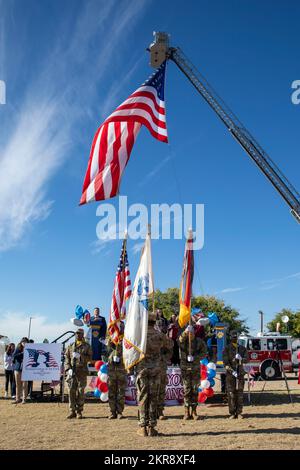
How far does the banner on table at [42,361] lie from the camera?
47.1 ft

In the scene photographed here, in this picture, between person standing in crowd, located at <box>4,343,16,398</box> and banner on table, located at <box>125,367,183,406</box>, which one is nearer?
banner on table, located at <box>125,367,183,406</box>

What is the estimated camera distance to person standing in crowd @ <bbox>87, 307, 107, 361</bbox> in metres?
16.2

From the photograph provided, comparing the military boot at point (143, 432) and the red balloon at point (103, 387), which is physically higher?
the red balloon at point (103, 387)

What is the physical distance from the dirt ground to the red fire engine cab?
389 inches

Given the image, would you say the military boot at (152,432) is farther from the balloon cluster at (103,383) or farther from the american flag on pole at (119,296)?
the balloon cluster at (103,383)

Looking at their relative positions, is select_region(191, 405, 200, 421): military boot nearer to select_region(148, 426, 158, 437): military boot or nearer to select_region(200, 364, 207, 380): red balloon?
select_region(200, 364, 207, 380): red balloon

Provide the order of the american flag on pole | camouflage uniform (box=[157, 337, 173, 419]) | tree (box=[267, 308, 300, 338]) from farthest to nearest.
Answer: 1. tree (box=[267, 308, 300, 338])
2. the american flag on pole
3. camouflage uniform (box=[157, 337, 173, 419])

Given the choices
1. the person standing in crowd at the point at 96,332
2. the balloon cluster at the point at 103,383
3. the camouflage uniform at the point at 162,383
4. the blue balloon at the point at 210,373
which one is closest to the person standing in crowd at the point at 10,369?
the person standing in crowd at the point at 96,332

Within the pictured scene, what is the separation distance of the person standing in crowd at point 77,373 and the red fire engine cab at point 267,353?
13274 millimetres

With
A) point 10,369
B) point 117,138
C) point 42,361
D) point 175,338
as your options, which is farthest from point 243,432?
point 10,369

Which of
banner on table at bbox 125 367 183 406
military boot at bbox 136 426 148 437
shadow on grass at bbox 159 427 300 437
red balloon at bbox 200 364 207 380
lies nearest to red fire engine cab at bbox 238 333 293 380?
banner on table at bbox 125 367 183 406

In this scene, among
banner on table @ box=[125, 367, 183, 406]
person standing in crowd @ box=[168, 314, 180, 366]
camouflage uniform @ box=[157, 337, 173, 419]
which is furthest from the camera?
person standing in crowd @ box=[168, 314, 180, 366]

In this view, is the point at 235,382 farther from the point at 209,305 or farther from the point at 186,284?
the point at 209,305
